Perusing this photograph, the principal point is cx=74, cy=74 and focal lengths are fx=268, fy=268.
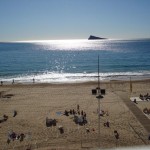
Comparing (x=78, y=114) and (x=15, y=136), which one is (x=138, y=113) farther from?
(x=15, y=136)

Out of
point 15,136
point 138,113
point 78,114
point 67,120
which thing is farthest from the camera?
point 78,114

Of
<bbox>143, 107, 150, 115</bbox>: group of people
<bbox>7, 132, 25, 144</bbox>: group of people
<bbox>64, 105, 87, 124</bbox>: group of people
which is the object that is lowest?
<bbox>7, 132, 25, 144</bbox>: group of people

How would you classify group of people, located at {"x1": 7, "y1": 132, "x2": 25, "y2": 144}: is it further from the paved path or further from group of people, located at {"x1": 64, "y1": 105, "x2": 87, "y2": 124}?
the paved path

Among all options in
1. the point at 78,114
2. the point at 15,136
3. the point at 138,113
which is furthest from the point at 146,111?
the point at 15,136

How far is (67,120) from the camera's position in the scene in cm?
2692

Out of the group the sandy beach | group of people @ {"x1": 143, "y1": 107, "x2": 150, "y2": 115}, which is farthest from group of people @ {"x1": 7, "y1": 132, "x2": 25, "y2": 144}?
group of people @ {"x1": 143, "y1": 107, "x2": 150, "y2": 115}

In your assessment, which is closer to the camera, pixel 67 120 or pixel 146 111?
pixel 67 120

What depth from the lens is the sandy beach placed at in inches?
851

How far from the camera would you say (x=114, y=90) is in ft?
136

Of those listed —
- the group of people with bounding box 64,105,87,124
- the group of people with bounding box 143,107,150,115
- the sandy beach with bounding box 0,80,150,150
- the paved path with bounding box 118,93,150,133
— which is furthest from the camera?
the group of people with bounding box 143,107,150,115

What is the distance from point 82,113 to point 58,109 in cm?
375

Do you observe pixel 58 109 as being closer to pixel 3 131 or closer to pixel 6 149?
pixel 3 131

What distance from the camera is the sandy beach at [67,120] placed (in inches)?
851

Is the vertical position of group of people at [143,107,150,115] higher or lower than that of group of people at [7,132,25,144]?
higher
